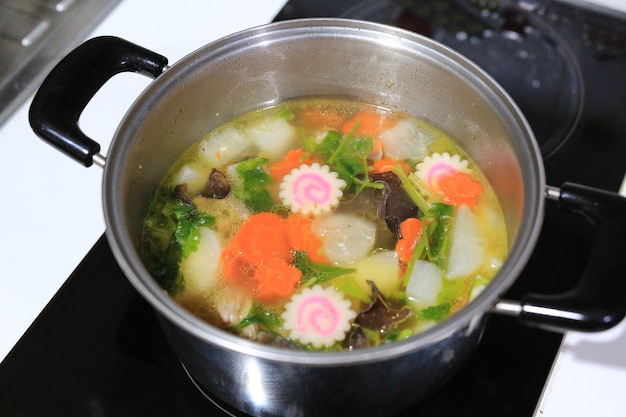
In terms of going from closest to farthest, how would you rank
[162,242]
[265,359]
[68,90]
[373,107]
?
[265,359] → [68,90] → [162,242] → [373,107]

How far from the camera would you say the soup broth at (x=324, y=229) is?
122cm

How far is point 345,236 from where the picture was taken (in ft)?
4.42

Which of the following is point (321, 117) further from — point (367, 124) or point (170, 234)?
point (170, 234)

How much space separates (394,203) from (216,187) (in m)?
0.39

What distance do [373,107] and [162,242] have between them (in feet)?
2.04

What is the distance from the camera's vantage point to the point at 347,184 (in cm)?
145

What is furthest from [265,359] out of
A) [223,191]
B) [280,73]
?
[280,73]

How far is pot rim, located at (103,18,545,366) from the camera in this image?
92 centimetres

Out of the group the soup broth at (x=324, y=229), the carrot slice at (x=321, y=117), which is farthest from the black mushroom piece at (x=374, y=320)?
the carrot slice at (x=321, y=117)

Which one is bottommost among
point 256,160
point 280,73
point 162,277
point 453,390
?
point 453,390

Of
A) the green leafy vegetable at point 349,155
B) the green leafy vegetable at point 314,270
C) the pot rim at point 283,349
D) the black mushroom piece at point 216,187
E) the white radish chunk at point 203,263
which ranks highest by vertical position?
the pot rim at point 283,349

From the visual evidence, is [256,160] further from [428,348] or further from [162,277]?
[428,348]

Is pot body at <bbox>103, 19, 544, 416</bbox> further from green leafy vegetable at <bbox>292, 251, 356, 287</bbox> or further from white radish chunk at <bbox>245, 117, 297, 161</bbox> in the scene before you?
green leafy vegetable at <bbox>292, 251, 356, 287</bbox>

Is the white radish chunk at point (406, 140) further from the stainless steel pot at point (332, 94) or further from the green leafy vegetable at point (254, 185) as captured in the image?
the green leafy vegetable at point (254, 185)
